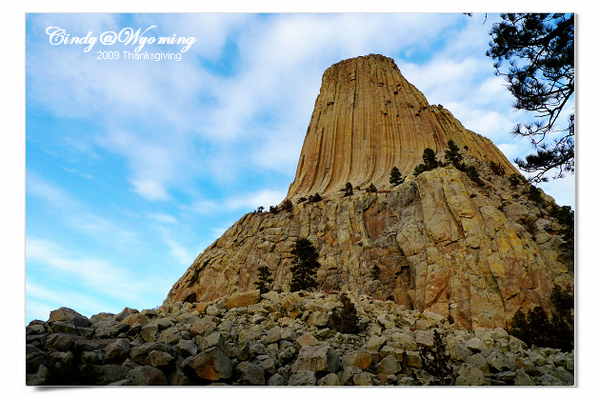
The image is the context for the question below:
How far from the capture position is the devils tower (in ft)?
62.2

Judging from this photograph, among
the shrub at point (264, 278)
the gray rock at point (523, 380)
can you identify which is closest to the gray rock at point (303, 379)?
the gray rock at point (523, 380)

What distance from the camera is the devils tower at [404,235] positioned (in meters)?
19.0

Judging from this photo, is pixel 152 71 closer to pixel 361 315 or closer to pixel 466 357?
pixel 361 315

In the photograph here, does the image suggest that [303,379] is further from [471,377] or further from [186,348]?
[471,377]

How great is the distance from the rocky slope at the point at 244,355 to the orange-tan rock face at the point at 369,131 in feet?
90.4

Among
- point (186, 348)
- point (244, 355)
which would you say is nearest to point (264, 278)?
point (244, 355)

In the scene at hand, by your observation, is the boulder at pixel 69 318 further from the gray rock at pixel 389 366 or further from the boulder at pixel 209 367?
the gray rock at pixel 389 366

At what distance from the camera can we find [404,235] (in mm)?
23266

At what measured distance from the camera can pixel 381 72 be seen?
167ft

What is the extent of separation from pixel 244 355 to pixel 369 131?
39.0 metres

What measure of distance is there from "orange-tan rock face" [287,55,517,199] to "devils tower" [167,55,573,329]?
0.59 feet

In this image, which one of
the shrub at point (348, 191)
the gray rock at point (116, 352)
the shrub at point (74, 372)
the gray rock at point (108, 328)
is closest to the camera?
the shrub at point (74, 372)

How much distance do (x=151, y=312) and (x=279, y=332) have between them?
139 inches
